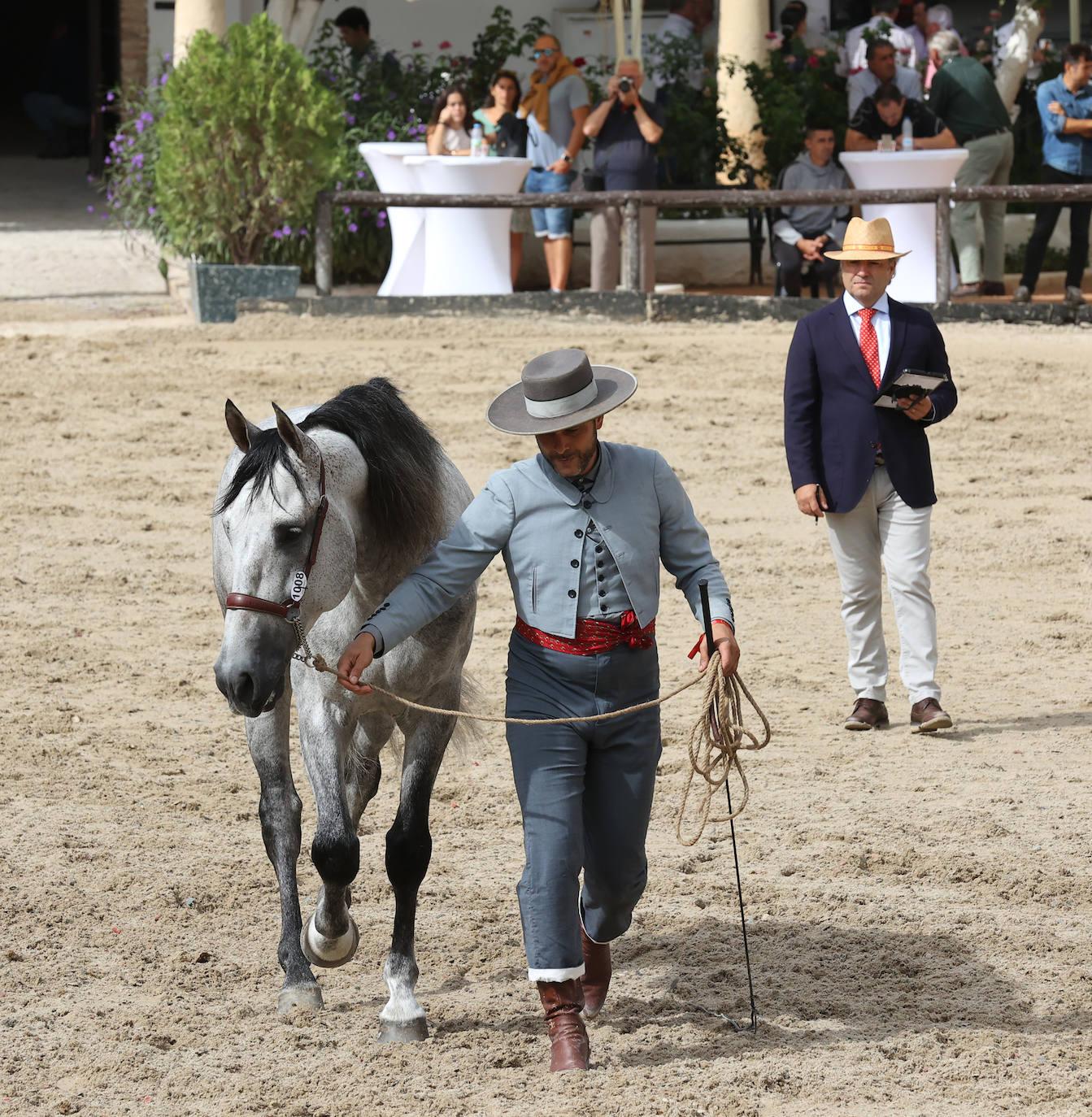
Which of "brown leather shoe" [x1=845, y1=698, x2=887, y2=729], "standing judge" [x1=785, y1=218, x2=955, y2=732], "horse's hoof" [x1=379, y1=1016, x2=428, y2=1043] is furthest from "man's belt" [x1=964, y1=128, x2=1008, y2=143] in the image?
"horse's hoof" [x1=379, y1=1016, x2=428, y2=1043]

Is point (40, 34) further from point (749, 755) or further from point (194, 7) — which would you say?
point (749, 755)

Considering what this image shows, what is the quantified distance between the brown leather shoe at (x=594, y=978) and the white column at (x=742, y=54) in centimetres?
1343

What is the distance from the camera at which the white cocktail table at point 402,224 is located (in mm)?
14461

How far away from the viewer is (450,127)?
562 inches

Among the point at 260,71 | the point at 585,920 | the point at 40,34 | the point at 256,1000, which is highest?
the point at 40,34

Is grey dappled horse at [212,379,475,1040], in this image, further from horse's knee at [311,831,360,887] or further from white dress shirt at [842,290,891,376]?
white dress shirt at [842,290,891,376]

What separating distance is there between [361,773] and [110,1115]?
4.65 ft

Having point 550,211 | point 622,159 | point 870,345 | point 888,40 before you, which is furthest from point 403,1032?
point 888,40

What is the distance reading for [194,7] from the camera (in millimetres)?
15008

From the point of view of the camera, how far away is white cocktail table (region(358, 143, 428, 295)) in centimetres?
1446

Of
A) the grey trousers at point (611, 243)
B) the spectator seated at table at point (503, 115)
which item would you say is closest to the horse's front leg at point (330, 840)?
the grey trousers at point (611, 243)

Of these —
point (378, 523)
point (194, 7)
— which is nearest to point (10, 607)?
point (378, 523)

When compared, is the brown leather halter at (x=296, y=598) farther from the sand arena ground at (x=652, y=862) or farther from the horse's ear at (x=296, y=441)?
the sand arena ground at (x=652, y=862)

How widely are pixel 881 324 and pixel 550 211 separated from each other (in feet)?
27.9
